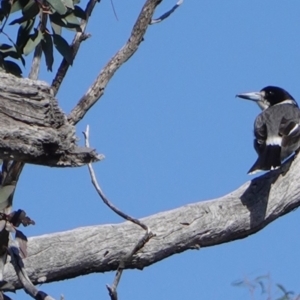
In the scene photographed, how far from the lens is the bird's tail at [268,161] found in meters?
4.88

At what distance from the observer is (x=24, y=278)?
9.16 ft

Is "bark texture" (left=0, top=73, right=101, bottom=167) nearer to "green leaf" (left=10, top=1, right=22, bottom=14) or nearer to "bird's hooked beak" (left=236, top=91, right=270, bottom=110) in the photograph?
"green leaf" (left=10, top=1, right=22, bottom=14)

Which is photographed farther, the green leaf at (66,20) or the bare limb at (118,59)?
the green leaf at (66,20)

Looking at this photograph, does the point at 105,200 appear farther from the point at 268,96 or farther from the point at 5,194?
the point at 268,96

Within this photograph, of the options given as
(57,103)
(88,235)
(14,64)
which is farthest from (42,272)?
(57,103)

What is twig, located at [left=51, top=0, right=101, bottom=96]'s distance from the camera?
12.6 feet

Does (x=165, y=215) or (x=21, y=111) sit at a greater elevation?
(x=21, y=111)

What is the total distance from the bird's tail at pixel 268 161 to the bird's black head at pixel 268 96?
1.59m

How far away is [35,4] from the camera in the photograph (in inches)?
147

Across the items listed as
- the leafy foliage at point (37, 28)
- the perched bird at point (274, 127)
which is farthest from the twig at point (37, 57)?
the perched bird at point (274, 127)

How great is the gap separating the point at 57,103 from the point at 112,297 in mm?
522

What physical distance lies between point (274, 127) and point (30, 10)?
2602mm

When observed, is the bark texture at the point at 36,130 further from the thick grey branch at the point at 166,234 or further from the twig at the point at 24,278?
the thick grey branch at the point at 166,234

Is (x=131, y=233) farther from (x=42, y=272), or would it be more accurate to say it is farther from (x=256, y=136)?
(x=256, y=136)
